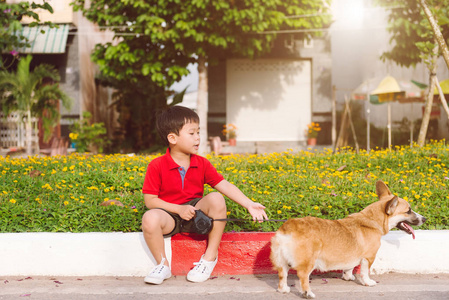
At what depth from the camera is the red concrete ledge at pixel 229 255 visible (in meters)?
3.99

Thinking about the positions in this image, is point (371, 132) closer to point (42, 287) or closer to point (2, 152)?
point (2, 152)

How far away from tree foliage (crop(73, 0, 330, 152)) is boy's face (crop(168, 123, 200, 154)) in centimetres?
771

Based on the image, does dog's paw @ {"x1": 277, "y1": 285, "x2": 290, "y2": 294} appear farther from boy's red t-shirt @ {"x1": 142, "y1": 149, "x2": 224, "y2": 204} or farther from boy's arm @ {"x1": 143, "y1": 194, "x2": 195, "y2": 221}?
boy's red t-shirt @ {"x1": 142, "y1": 149, "x2": 224, "y2": 204}

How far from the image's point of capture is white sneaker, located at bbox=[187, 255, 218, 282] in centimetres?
374

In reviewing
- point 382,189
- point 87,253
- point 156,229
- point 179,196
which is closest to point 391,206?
point 382,189

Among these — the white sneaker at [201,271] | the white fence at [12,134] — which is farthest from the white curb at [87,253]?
the white fence at [12,134]

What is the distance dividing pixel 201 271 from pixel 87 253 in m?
0.98

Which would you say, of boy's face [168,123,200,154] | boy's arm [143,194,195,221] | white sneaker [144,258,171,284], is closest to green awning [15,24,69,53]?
boy's face [168,123,200,154]

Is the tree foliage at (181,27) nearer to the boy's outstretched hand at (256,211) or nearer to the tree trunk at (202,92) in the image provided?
the tree trunk at (202,92)

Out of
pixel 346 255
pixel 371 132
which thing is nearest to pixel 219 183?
pixel 346 255

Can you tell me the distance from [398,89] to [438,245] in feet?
33.7

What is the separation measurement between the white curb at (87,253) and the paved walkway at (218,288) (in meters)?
0.08

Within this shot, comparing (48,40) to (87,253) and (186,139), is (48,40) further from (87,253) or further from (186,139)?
(186,139)

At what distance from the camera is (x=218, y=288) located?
3.61 meters
